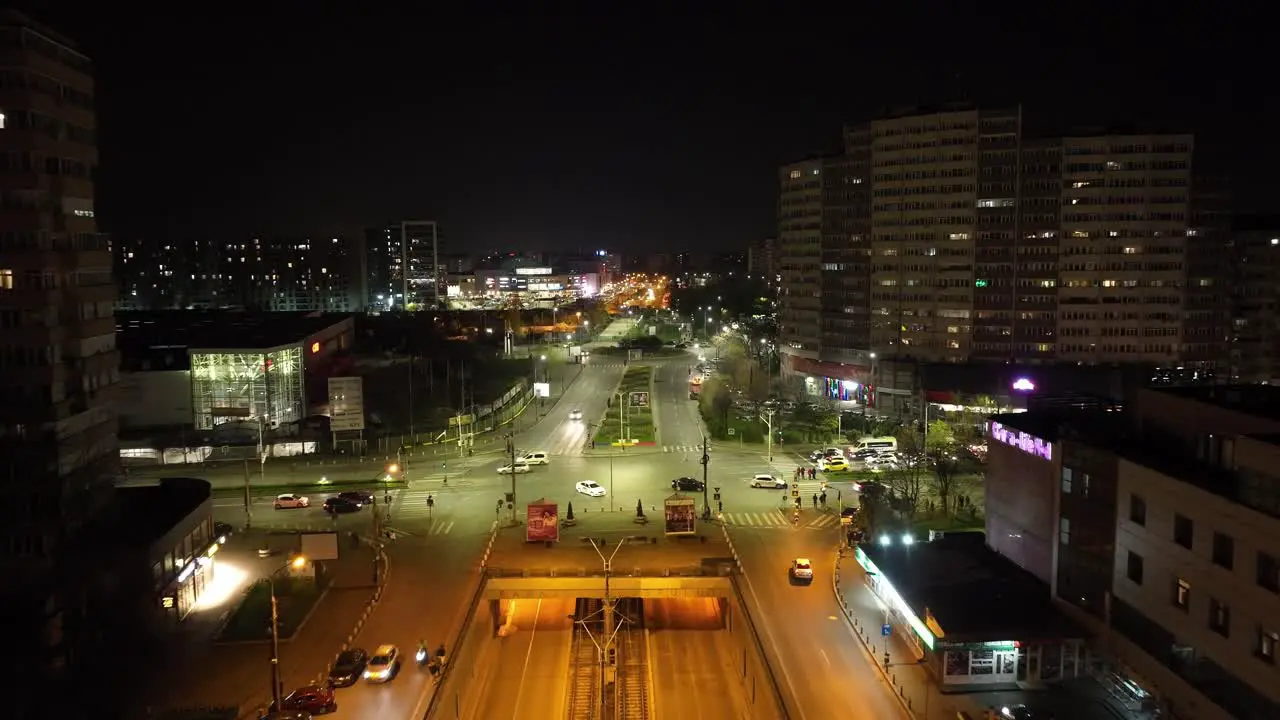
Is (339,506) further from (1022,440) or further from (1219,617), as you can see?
(1219,617)

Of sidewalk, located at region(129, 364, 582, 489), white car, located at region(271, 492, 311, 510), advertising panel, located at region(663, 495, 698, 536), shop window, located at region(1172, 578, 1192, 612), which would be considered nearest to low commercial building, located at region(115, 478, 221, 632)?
white car, located at region(271, 492, 311, 510)

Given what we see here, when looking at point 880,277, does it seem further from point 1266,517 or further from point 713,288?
point 713,288

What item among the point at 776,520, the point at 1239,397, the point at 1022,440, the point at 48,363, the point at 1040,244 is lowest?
the point at 776,520

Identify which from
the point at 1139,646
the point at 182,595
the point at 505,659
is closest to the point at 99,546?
the point at 182,595

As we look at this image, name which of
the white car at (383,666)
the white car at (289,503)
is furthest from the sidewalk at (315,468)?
the white car at (383,666)

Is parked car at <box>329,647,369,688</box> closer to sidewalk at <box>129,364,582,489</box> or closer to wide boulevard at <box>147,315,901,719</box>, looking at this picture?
wide boulevard at <box>147,315,901,719</box>

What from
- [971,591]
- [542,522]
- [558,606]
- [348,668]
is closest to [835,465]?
[558,606]
